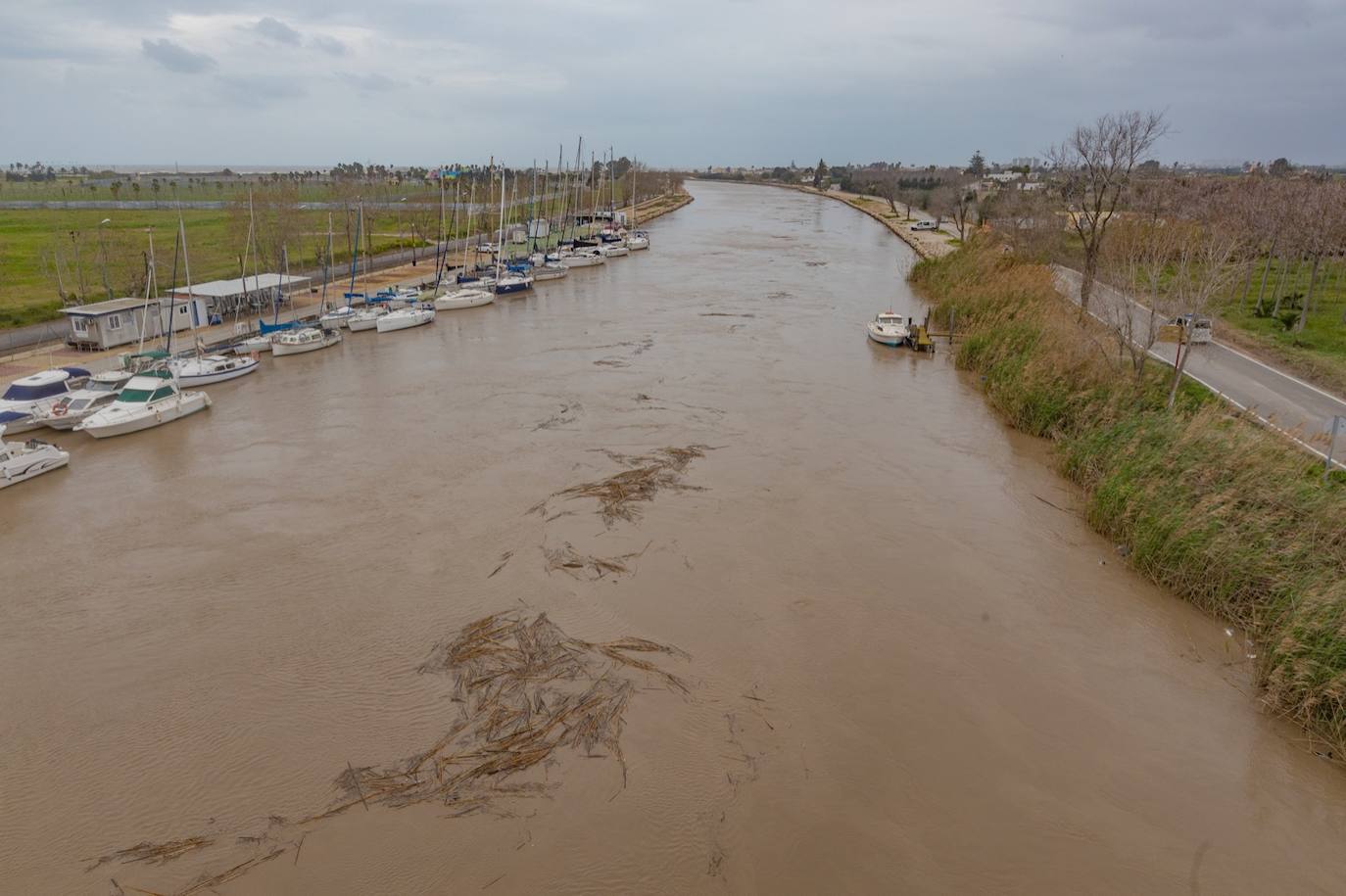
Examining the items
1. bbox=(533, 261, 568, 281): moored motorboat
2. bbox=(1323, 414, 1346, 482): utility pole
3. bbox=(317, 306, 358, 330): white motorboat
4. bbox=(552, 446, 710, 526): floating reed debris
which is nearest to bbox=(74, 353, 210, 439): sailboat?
bbox=(317, 306, 358, 330): white motorboat

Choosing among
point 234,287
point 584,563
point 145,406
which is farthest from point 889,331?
point 234,287

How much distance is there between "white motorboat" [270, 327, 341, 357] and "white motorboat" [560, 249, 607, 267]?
22.1 m

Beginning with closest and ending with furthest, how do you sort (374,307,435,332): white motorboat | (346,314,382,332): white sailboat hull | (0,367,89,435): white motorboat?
1. (0,367,89,435): white motorboat
2. (346,314,382,332): white sailboat hull
3. (374,307,435,332): white motorboat

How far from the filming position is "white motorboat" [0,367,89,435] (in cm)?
2000

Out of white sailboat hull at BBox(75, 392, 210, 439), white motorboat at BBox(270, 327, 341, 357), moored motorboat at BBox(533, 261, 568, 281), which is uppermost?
moored motorboat at BBox(533, 261, 568, 281)

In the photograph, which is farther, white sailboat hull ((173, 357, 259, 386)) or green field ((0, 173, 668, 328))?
green field ((0, 173, 668, 328))

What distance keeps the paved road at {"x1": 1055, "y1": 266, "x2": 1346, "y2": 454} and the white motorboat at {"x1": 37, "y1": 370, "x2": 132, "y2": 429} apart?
27.1 metres

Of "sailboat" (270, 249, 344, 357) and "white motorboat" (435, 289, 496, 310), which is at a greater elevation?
"white motorboat" (435, 289, 496, 310)

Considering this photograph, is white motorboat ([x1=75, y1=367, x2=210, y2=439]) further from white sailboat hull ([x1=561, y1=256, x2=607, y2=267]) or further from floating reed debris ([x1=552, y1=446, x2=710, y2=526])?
white sailboat hull ([x1=561, y1=256, x2=607, y2=267])

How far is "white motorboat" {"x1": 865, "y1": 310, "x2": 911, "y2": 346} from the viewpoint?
3028 centimetres

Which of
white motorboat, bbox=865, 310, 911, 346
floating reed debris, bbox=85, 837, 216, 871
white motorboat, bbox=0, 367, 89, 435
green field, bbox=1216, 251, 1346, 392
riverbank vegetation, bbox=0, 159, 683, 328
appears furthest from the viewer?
riverbank vegetation, bbox=0, 159, 683, 328

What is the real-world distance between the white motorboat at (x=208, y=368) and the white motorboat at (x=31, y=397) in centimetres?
274

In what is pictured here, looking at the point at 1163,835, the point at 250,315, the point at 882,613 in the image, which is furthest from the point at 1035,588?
the point at 250,315

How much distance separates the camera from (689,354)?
2959 centimetres
